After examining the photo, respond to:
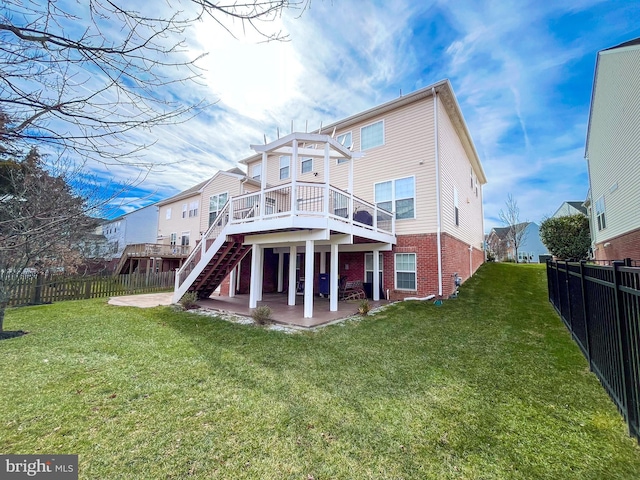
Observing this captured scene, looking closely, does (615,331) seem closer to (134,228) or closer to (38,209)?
(38,209)

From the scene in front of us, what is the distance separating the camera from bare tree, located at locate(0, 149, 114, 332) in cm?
218

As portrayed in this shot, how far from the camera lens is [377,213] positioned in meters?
11.4

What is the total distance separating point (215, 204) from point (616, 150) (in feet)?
71.4

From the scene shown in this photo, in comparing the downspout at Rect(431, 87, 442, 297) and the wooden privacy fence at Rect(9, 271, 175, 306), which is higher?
the downspout at Rect(431, 87, 442, 297)

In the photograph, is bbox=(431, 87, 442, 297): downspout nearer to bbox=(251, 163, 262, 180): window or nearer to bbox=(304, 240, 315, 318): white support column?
bbox=(304, 240, 315, 318): white support column

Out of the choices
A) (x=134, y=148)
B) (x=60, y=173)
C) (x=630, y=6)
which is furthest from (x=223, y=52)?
(x=630, y=6)

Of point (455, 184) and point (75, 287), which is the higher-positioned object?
point (455, 184)

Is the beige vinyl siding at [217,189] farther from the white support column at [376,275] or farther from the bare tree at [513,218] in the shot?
the bare tree at [513,218]

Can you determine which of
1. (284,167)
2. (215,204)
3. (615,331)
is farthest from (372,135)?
(215,204)

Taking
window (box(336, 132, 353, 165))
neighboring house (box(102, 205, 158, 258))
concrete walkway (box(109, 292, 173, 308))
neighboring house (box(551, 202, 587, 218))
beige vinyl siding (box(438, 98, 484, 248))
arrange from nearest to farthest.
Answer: concrete walkway (box(109, 292, 173, 308)), beige vinyl siding (box(438, 98, 484, 248)), window (box(336, 132, 353, 165)), neighboring house (box(551, 202, 587, 218)), neighboring house (box(102, 205, 158, 258))

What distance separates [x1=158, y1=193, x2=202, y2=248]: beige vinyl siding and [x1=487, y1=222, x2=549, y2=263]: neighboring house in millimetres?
31730

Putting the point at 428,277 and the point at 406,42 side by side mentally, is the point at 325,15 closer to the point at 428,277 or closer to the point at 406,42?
the point at 406,42

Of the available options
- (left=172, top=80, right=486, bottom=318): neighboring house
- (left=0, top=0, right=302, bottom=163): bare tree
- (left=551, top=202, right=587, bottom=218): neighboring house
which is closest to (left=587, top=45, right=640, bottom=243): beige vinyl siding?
(left=172, top=80, right=486, bottom=318): neighboring house

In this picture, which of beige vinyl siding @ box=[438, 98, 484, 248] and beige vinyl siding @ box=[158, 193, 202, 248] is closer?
beige vinyl siding @ box=[438, 98, 484, 248]
